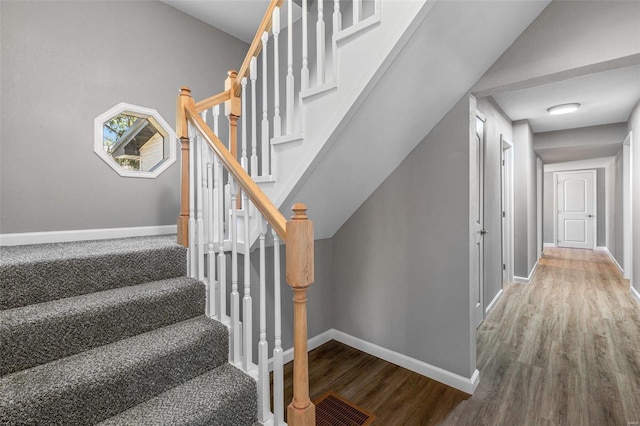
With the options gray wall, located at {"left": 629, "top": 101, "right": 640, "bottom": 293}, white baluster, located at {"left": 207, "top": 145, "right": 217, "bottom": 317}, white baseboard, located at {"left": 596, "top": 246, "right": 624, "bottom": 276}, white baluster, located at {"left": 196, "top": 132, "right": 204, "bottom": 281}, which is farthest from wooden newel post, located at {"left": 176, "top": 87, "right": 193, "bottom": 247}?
white baseboard, located at {"left": 596, "top": 246, "right": 624, "bottom": 276}

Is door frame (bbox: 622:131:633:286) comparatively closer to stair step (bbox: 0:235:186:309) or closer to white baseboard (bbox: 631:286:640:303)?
white baseboard (bbox: 631:286:640:303)

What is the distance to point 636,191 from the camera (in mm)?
3662

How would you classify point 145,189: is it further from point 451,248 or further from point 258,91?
point 451,248

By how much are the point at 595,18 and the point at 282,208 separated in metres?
2.08

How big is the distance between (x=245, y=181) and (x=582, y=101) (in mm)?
4514

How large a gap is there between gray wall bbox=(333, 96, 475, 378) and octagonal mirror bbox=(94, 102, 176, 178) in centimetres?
190

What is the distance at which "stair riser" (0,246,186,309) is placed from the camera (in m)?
1.35

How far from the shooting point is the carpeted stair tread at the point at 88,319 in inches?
46.6

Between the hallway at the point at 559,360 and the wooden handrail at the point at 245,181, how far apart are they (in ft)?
5.41

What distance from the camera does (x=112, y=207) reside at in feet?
8.21

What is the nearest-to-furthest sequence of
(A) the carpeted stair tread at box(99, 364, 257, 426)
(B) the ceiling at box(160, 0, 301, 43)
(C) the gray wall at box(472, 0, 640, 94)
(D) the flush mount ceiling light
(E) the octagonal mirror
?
(A) the carpeted stair tread at box(99, 364, 257, 426) < (C) the gray wall at box(472, 0, 640, 94) < (E) the octagonal mirror < (B) the ceiling at box(160, 0, 301, 43) < (D) the flush mount ceiling light

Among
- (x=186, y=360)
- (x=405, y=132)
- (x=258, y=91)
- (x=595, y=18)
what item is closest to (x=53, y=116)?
(x=258, y=91)

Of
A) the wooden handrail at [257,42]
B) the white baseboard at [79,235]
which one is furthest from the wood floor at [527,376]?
the wooden handrail at [257,42]

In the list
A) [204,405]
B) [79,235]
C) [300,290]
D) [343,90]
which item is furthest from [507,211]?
[79,235]
